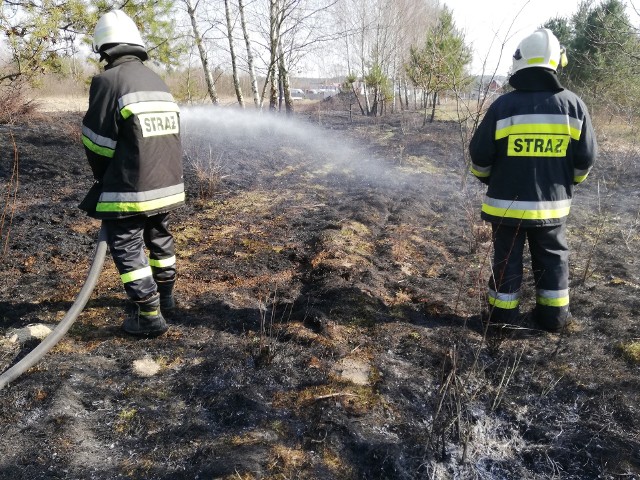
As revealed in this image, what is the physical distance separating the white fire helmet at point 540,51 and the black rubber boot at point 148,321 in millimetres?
2869

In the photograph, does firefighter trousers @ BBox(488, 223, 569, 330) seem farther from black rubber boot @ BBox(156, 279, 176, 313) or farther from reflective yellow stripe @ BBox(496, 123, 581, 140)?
black rubber boot @ BBox(156, 279, 176, 313)

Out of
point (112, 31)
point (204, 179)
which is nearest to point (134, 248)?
point (112, 31)

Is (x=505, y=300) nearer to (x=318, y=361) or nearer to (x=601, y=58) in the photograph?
(x=318, y=361)

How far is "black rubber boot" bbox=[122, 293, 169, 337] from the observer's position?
2.81m

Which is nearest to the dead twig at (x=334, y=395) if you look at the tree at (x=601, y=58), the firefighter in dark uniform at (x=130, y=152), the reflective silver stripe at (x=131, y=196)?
the firefighter in dark uniform at (x=130, y=152)

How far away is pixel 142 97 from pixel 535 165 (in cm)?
253

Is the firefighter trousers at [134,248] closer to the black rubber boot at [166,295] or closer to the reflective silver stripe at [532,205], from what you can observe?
the black rubber boot at [166,295]

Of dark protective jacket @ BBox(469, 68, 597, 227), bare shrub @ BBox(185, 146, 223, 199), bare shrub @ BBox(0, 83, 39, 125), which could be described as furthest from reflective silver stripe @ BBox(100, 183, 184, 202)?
bare shrub @ BBox(0, 83, 39, 125)

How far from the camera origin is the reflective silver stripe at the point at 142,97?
251 cm

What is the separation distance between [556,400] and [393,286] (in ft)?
5.35

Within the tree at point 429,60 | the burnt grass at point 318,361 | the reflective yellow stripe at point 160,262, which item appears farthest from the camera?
the tree at point 429,60

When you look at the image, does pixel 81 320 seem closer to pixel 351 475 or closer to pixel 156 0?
pixel 351 475

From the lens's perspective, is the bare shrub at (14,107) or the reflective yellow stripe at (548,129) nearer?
the reflective yellow stripe at (548,129)

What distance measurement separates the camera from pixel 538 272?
2.93m
